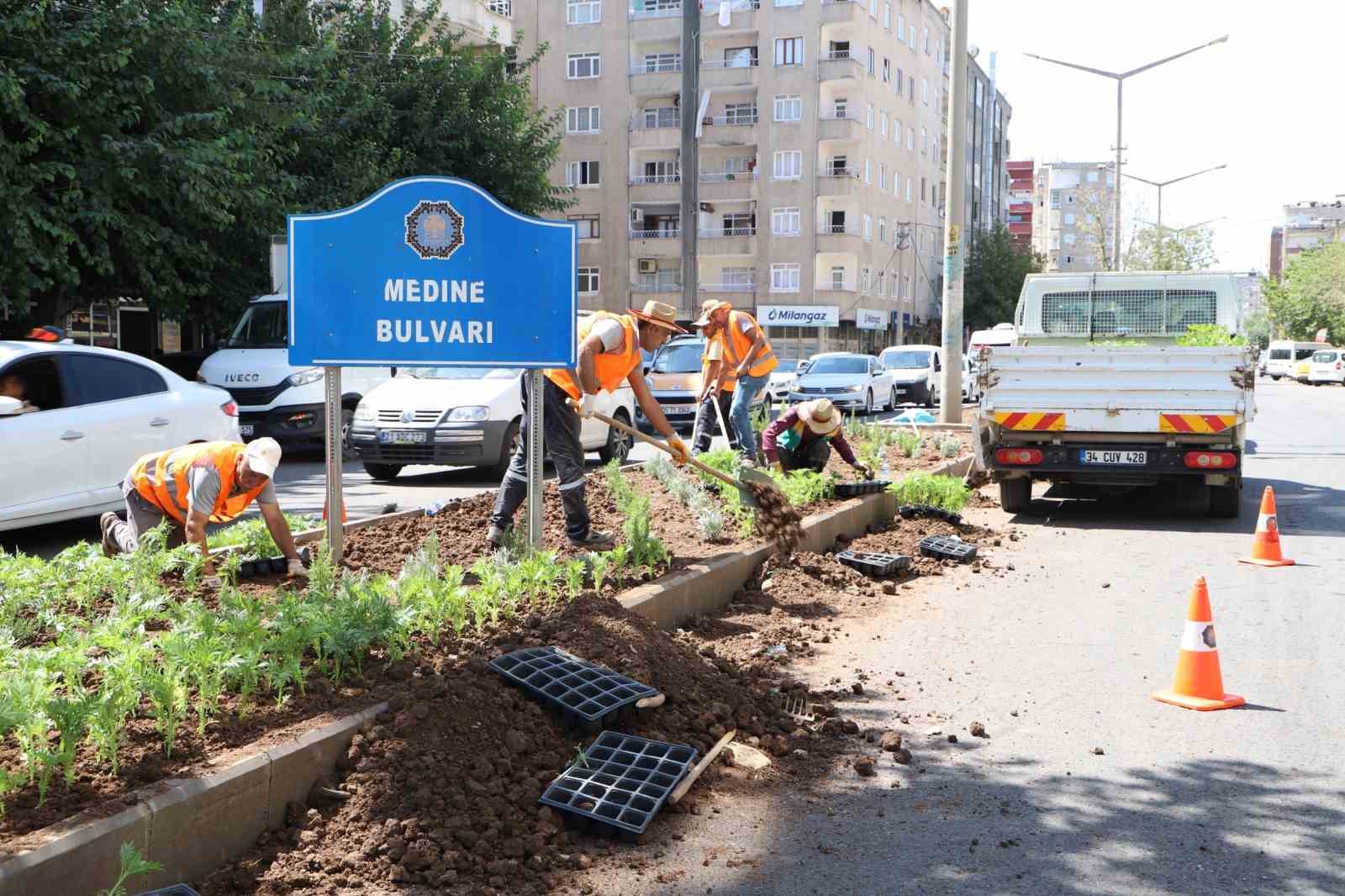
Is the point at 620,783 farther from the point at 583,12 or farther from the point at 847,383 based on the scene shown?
the point at 583,12

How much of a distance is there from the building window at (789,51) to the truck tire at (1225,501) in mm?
45686

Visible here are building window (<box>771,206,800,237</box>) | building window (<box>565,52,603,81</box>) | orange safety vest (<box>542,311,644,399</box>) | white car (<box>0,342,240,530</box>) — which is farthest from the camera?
building window (<box>565,52,603,81</box>)

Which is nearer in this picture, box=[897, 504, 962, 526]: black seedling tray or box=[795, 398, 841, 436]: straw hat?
box=[897, 504, 962, 526]: black seedling tray

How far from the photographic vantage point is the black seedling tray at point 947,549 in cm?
927

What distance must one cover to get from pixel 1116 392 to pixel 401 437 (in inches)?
283

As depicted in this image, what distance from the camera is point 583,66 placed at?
55.8m

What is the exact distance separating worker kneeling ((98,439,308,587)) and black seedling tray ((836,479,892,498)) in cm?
521

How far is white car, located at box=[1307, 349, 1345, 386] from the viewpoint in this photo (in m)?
63.8

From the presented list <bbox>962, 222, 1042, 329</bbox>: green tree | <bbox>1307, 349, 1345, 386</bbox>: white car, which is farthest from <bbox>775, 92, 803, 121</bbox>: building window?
<bbox>1307, 349, 1345, 386</bbox>: white car

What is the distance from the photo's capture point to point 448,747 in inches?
166

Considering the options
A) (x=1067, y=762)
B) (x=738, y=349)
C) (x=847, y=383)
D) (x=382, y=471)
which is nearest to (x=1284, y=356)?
(x=847, y=383)

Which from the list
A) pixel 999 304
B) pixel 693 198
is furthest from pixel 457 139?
pixel 999 304

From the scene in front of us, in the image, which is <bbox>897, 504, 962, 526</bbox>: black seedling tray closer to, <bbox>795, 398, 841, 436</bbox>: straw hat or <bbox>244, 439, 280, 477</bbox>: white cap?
<bbox>795, 398, 841, 436</bbox>: straw hat

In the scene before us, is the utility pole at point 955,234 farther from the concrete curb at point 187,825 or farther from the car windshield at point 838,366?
the concrete curb at point 187,825
